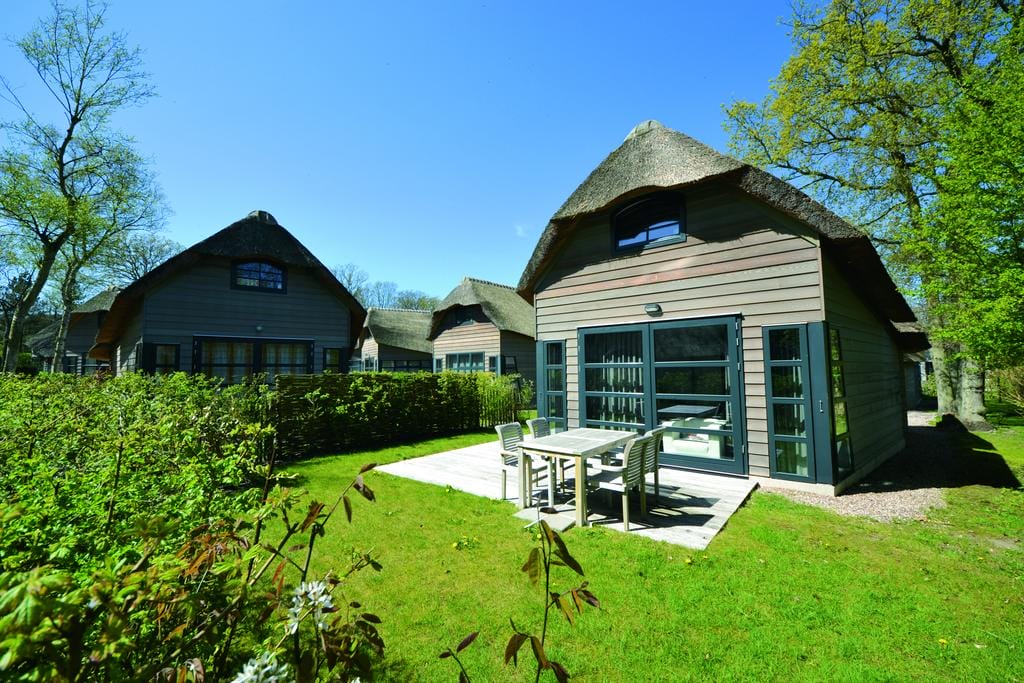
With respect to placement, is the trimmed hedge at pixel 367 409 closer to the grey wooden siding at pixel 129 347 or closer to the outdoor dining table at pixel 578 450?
the outdoor dining table at pixel 578 450

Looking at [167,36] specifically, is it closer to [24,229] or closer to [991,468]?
[24,229]

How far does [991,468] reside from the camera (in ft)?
26.7

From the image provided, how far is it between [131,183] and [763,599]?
29.7m

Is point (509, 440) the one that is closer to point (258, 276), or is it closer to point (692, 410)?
point (692, 410)

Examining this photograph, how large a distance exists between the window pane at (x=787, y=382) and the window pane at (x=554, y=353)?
13.6 feet

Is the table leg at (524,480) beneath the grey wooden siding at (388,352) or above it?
beneath

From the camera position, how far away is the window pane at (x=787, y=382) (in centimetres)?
650

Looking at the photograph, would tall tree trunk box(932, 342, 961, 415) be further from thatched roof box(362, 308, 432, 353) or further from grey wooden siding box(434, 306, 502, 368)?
thatched roof box(362, 308, 432, 353)

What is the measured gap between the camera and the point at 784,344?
6668 mm

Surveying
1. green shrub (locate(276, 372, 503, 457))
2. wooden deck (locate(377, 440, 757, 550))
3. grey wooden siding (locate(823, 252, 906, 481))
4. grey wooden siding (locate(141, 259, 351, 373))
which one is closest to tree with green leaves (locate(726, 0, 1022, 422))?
grey wooden siding (locate(823, 252, 906, 481))

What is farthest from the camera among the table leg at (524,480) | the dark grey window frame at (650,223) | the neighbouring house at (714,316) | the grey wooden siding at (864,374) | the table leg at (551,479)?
the dark grey window frame at (650,223)

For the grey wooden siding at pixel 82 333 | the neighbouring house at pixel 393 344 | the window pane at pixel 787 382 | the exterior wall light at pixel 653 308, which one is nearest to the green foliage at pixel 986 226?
the window pane at pixel 787 382

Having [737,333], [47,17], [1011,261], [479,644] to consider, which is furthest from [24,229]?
[1011,261]

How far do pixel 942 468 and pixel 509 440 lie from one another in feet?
29.2
